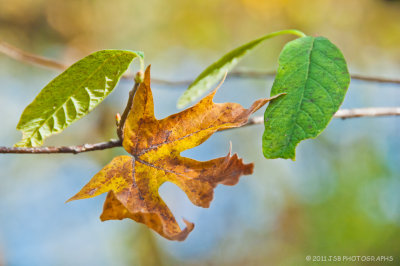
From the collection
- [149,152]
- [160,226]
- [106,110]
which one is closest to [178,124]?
[149,152]

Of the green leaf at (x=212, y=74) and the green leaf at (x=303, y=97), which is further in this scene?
the green leaf at (x=212, y=74)

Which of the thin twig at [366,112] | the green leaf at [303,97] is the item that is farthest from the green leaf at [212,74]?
the thin twig at [366,112]

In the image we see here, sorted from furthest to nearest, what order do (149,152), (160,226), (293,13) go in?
(293,13) → (149,152) → (160,226)

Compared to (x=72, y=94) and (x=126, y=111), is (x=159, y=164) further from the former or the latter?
(x=72, y=94)

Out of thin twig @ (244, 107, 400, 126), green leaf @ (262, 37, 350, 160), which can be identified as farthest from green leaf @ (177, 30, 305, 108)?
thin twig @ (244, 107, 400, 126)

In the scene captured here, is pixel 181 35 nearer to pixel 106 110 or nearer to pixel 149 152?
pixel 106 110

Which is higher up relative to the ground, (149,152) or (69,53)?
(69,53)

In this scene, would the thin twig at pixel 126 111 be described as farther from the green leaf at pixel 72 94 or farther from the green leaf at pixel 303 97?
the green leaf at pixel 303 97

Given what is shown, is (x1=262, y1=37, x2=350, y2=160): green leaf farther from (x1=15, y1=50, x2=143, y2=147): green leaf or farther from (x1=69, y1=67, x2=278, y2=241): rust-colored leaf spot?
(x1=15, y1=50, x2=143, y2=147): green leaf
